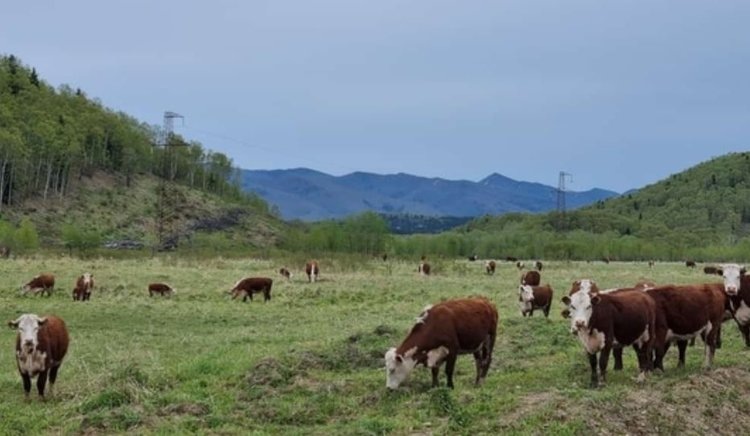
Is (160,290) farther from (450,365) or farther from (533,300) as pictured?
(450,365)

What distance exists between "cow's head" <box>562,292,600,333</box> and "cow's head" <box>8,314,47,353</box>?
9.57 m

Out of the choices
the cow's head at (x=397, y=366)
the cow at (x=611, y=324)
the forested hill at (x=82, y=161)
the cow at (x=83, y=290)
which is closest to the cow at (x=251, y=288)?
the cow at (x=83, y=290)

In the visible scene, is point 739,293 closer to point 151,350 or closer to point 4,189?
point 151,350

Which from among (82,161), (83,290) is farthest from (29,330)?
(82,161)

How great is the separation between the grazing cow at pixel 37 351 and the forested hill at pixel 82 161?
87.4m

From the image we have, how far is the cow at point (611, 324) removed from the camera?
46.2 ft

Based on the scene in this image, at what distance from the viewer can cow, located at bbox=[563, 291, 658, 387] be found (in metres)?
14.1

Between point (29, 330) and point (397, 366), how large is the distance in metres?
6.78

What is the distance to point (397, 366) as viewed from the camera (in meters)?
13.9

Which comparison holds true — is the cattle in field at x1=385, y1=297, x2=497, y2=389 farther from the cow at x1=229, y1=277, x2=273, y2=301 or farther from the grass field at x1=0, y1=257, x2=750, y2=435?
the cow at x1=229, y1=277, x2=273, y2=301

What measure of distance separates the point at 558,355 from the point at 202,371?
7596mm

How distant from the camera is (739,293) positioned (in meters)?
18.9

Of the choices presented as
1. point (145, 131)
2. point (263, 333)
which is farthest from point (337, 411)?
point (145, 131)

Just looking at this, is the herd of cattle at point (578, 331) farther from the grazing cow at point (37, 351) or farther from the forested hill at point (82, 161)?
the forested hill at point (82, 161)
